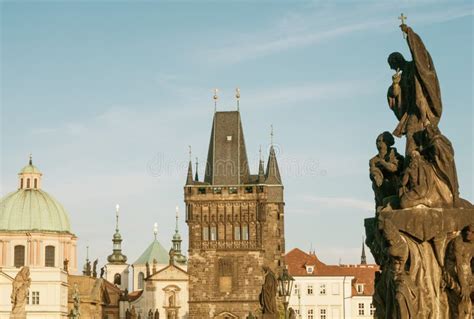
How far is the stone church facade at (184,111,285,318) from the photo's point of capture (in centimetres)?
8138

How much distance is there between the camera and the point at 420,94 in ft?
37.0

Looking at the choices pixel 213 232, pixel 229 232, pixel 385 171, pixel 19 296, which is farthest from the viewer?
pixel 213 232

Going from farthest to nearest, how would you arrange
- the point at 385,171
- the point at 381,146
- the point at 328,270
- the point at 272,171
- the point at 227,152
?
the point at 272,171
the point at 227,152
the point at 328,270
the point at 381,146
the point at 385,171

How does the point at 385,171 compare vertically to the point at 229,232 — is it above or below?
below

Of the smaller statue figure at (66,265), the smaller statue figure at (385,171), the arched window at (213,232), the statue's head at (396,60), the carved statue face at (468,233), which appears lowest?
the carved statue face at (468,233)

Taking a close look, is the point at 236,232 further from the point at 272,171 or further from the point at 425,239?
the point at 425,239

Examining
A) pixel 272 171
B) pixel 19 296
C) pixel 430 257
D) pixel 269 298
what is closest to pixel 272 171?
pixel 272 171

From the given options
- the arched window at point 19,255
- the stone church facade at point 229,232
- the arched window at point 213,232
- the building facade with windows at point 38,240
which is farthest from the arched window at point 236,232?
the arched window at point 19,255

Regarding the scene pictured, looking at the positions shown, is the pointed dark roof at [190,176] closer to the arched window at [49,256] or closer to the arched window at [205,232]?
the arched window at [205,232]

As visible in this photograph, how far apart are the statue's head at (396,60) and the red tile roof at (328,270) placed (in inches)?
2882

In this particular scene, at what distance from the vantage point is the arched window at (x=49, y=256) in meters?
88.3

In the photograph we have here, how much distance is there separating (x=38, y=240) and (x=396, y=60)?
263 feet

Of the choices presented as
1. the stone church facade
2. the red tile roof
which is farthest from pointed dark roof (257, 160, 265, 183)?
the red tile roof

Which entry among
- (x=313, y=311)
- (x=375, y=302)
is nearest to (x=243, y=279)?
(x=313, y=311)
